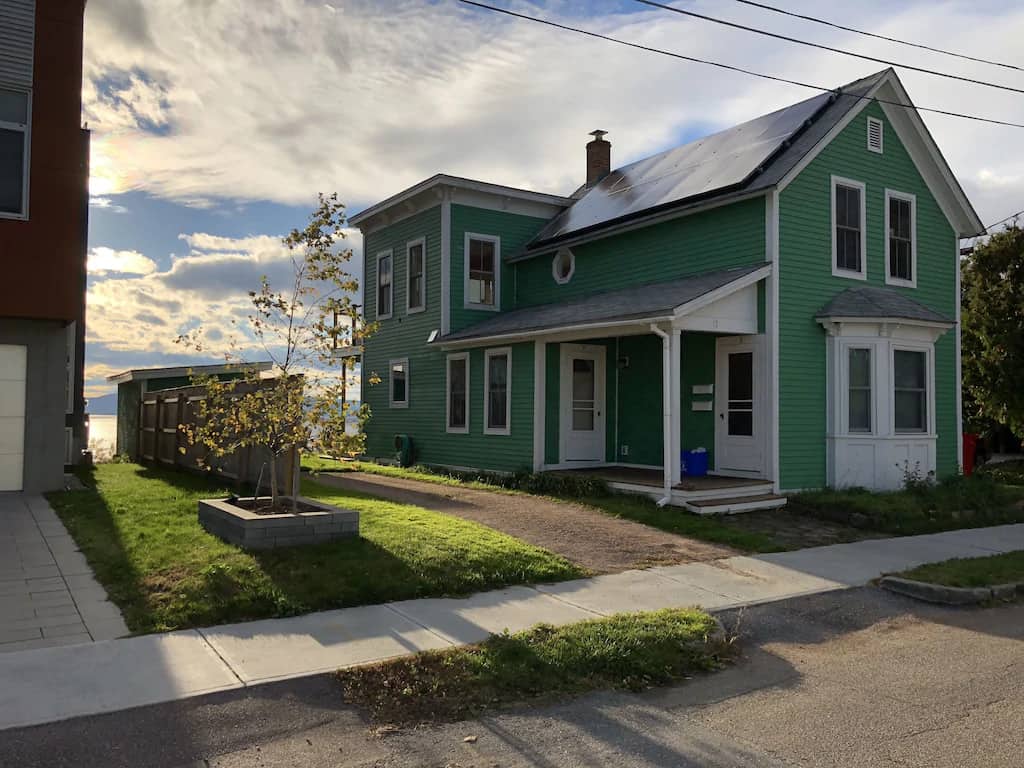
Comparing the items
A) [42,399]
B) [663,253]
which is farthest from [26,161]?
[663,253]

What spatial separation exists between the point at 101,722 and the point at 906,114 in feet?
53.7

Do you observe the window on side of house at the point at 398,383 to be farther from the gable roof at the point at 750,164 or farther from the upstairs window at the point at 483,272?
the gable roof at the point at 750,164

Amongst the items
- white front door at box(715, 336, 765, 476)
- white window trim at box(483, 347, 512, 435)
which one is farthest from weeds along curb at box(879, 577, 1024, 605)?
white window trim at box(483, 347, 512, 435)

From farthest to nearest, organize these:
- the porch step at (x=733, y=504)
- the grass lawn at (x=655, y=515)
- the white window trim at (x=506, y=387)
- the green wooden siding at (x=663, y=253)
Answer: the white window trim at (x=506, y=387), the green wooden siding at (x=663, y=253), the porch step at (x=733, y=504), the grass lawn at (x=655, y=515)

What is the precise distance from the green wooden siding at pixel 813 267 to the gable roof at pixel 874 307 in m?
0.19

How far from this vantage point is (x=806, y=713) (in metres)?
5.04

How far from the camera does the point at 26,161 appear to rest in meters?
12.3

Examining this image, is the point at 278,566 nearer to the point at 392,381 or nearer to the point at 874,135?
the point at 874,135

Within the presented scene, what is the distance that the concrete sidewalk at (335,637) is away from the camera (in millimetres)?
5047

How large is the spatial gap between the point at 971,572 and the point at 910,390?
274 inches

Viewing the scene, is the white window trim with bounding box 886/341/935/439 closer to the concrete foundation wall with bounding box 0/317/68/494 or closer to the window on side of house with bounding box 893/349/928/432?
the window on side of house with bounding box 893/349/928/432

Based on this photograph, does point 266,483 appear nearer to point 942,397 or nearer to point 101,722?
point 101,722

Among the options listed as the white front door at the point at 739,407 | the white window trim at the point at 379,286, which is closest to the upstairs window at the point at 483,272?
the white window trim at the point at 379,286

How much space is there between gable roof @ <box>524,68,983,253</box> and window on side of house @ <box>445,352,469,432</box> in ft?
9.87
